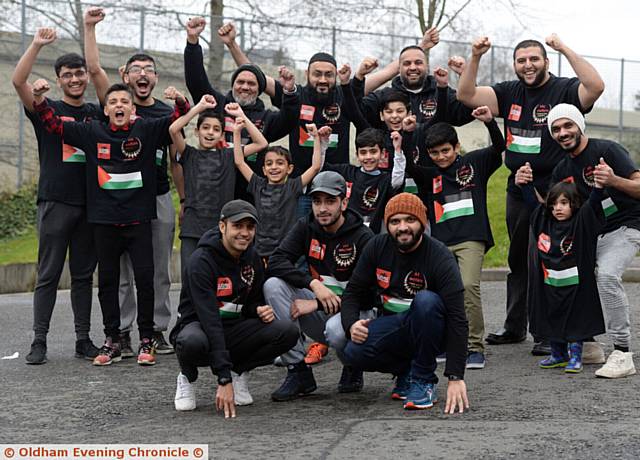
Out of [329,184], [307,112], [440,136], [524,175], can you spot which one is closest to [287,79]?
[307,112]

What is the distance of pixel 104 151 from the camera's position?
781cm

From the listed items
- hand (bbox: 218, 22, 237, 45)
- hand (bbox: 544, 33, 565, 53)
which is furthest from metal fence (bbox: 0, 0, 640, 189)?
hand (bbox: 544, 33, 565, 53)

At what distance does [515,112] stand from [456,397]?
2785 mm

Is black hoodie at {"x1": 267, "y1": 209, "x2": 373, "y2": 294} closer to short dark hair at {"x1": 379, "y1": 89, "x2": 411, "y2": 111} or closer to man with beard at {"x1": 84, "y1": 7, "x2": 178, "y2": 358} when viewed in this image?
short dark hair at {"x1": 379, "y1": 89, "x2": 411, "y2": 111}

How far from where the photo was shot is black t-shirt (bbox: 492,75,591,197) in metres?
7.68

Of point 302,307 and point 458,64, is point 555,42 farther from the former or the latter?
point 302,307

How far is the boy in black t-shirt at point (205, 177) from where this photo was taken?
7984mm

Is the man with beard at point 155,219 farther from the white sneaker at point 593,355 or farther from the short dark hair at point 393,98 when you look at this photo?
the white sneaker at point 593,355

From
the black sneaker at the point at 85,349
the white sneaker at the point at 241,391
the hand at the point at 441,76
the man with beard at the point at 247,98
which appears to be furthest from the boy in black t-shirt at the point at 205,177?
the white sneaker at the point at 241,391

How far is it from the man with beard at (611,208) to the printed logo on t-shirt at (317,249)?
1.83 metres

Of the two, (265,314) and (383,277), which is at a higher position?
(383,277)

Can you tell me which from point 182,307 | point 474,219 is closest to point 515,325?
point 474,219

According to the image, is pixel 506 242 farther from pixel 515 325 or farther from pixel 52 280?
pixel 52 280

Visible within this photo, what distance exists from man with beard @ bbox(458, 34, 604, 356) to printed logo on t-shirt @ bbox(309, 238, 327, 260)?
1.82 meters
